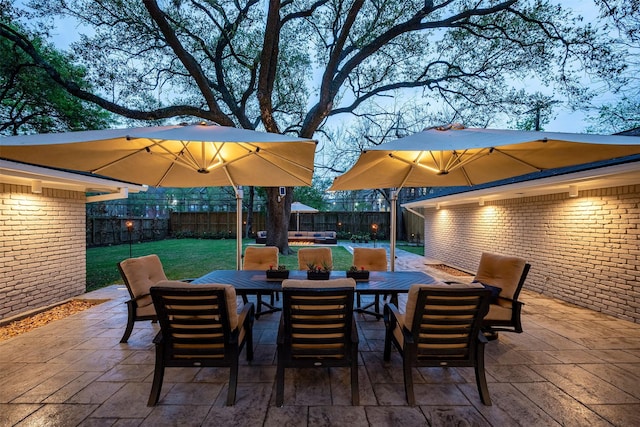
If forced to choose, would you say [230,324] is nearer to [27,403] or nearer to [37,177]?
[27,403]

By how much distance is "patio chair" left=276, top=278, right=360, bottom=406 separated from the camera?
6.67 feet

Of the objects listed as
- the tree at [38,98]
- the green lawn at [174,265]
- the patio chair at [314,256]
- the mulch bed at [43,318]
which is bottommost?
the mulch bed at [43,318]

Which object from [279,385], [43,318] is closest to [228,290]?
[279,385]

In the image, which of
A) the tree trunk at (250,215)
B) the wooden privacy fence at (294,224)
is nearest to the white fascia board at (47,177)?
the tree trunk at (250,215)

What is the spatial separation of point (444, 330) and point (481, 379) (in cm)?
51

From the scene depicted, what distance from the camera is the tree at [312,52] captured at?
6590 millimetres

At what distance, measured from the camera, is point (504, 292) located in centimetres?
314

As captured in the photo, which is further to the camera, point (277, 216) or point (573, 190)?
point (277, 216)

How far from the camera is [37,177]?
364 centimetres

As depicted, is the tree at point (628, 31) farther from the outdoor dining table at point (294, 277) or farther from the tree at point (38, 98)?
the tree at point (38, 98)

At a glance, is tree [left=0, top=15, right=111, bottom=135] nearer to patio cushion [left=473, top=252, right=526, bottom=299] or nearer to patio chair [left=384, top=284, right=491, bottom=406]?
patio chair [left=384, top=284, right=491, bottom=406]

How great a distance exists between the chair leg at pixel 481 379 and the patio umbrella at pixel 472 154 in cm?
168

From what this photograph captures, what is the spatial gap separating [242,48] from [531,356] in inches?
398

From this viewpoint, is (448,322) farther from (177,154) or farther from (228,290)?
(177,154)
